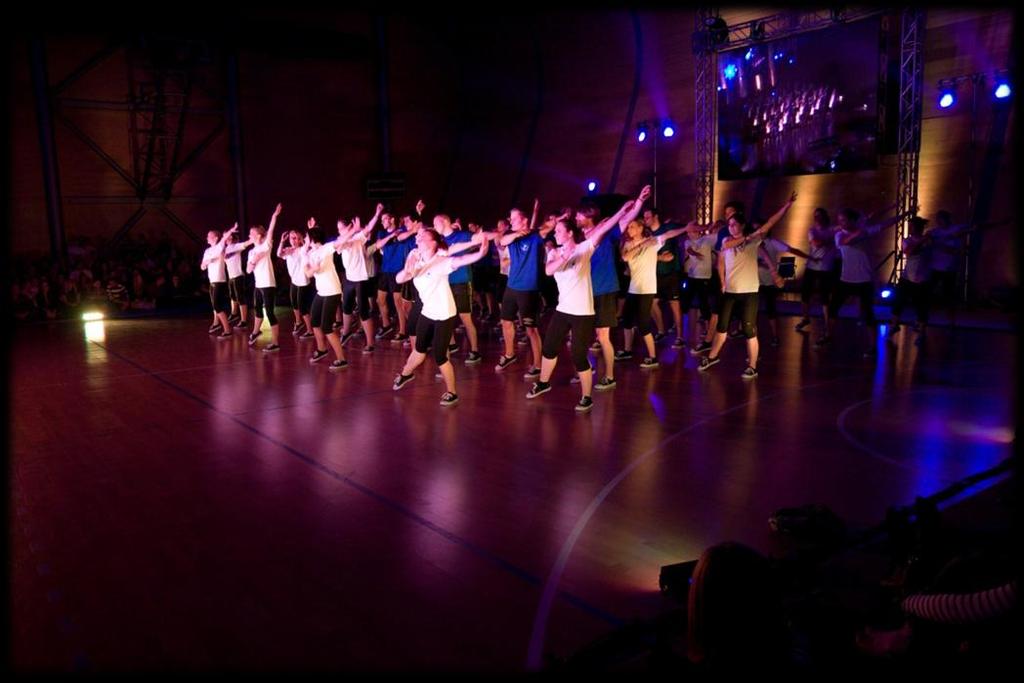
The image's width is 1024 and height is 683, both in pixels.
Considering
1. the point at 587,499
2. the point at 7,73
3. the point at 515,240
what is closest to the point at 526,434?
the point at 587,499

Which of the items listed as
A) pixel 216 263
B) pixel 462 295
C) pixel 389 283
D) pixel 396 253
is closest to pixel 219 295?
pixel 216 263

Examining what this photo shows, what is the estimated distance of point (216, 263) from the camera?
1242 cm

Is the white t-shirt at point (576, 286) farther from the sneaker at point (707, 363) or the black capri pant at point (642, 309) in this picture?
the sneaker at point (707, 363)

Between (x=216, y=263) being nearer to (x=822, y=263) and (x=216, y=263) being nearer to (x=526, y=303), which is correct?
(x=526, y=303)

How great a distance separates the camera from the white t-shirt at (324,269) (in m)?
9.58

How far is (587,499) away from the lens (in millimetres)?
5133

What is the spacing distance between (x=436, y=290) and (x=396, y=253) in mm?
4243

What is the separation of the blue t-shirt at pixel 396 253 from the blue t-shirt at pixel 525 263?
2.76 metres

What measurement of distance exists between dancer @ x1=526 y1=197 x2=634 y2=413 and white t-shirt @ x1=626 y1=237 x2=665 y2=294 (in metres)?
1.80

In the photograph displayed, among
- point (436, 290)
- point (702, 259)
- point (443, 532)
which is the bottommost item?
point (443, 532)

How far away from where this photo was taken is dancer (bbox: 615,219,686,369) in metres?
9.23

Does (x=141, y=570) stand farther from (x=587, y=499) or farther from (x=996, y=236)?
(x=996, y=236)

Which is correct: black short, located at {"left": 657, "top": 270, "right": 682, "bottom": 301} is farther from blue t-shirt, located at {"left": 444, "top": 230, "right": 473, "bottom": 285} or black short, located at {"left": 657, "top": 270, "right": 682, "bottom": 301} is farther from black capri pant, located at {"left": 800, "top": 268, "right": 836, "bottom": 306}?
blue t-shirt, located at {"left": 444, "top": 230, "right": 473, "bottom": 285}

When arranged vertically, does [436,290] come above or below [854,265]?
below
